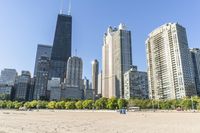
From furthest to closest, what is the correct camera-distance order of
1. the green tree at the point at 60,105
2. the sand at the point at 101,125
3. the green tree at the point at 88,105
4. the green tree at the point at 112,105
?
1. the green tree at the point at 60,105
2. the green tree at the point at 88,105
3. the green tree at the point at 112,105
4. the sand at the point at 101,125

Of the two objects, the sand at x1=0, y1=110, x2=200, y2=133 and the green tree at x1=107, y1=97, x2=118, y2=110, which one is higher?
the green tree at x1=107, y1=97, x2=118, y2=110

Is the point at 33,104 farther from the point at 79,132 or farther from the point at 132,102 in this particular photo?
the point at 79,132

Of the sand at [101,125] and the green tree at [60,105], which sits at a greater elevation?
the green tree at [60,105]

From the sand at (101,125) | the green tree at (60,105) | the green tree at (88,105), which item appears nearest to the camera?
the sand at (101,125)

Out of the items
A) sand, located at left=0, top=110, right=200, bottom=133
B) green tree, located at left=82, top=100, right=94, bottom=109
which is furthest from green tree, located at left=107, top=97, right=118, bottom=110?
sand, located at left=0, top=110, right=200, bottom=133

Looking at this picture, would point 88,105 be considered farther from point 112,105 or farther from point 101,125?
point 101,125

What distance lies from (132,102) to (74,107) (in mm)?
48280

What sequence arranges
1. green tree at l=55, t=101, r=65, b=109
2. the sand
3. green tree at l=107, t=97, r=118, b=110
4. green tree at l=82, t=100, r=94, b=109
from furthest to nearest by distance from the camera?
green tree at l=55, t=101, r=65, b=109
green tree at l=82, t=100, r=94, b=109
green tree at l=107, t=97, r=118, b=110
the sand

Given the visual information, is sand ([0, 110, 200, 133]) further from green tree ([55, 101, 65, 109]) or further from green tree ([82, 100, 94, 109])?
green tree ([55, 101, 65, 109])

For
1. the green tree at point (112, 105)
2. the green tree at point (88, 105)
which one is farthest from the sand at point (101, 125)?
the green tree at point (88, 105)

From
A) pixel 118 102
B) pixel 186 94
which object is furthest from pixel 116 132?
pixel 186 94

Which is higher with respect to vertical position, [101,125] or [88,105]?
[88,105]

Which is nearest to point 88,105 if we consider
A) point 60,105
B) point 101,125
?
point 60,105

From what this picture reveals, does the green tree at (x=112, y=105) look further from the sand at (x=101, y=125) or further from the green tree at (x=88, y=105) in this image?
the sand at (x=101, y=125)
